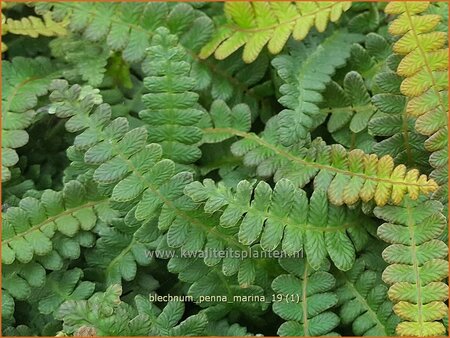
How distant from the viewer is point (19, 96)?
1175 mm

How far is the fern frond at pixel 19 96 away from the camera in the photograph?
3.65ft

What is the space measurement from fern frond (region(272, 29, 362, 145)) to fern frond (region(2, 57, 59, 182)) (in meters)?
0.41

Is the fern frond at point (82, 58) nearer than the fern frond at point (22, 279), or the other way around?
the fern frond at point (22, 279)

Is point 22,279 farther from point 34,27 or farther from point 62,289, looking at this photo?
point 34,27

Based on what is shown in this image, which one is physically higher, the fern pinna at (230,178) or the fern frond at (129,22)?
the fern frond at (129,22)

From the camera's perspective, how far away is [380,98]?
1.04 m

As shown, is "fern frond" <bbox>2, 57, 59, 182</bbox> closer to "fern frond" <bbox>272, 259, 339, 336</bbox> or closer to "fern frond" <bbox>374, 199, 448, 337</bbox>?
"fern frond" <bbox>272, 259, 339, 336</bbox>

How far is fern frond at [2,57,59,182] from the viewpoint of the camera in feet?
3.65

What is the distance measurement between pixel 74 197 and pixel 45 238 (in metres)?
0.08

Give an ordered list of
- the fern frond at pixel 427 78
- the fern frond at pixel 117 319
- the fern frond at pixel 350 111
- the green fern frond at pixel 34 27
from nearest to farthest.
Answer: the fern frond at pixel 117 319 → the fern frond at pixel 427 78 → the fern frond at pixel 350 111 → the green fern frond at pixel 34 27

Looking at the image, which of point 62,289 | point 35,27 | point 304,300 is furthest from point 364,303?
point 35,27

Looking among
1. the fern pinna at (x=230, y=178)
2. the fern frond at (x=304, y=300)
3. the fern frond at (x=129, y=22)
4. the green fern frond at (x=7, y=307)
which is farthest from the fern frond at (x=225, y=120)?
the green fern frond at (x=7, y=307)

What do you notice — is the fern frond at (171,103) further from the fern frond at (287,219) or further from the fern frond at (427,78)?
the fern frond at (427,78)

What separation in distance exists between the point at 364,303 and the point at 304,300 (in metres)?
0.09
